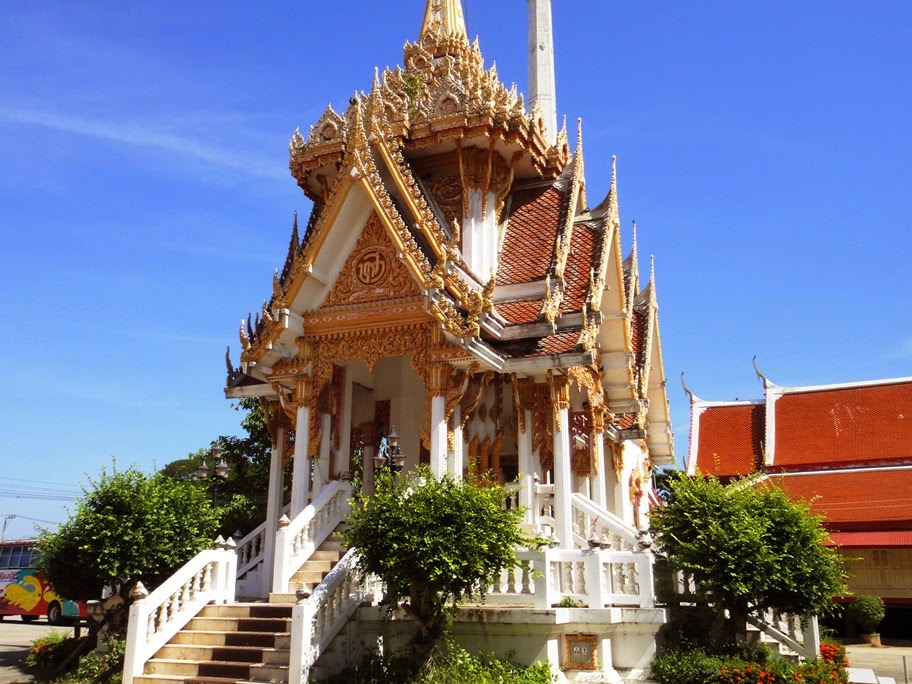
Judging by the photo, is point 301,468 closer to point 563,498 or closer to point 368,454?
point 368,454

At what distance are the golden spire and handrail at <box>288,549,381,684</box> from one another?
1058 centimetres

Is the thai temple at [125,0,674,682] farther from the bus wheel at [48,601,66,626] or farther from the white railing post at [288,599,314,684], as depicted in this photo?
the bus wheel at [48,601,66,626]

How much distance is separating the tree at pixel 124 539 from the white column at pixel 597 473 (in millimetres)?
6284

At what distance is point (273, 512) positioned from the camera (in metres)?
12.9

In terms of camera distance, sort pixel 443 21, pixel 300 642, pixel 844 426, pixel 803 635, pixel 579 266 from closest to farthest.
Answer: pixel 300 642 → pixel 803 635 → pixel 579 266 → pixel 443 21 → pixel 844 426

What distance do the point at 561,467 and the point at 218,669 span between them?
195 inches

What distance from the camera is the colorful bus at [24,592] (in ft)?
92.5

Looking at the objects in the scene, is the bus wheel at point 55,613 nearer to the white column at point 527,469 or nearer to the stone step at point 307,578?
the stone step at point 307,578

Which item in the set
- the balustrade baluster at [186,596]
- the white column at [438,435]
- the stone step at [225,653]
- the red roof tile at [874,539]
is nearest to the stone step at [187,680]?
the stone step at [225,653]

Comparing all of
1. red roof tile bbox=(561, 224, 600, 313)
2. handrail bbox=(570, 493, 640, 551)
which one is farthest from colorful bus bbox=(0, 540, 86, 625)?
red roof tile bbox=(561, 224, 600, 313)

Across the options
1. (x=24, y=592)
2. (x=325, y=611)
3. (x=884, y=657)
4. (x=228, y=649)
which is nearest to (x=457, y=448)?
(x=325, y=611)

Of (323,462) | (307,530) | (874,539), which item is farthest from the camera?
(874,539)

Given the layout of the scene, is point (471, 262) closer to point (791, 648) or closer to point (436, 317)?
point (436, 317)

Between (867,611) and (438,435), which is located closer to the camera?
(438,435)
